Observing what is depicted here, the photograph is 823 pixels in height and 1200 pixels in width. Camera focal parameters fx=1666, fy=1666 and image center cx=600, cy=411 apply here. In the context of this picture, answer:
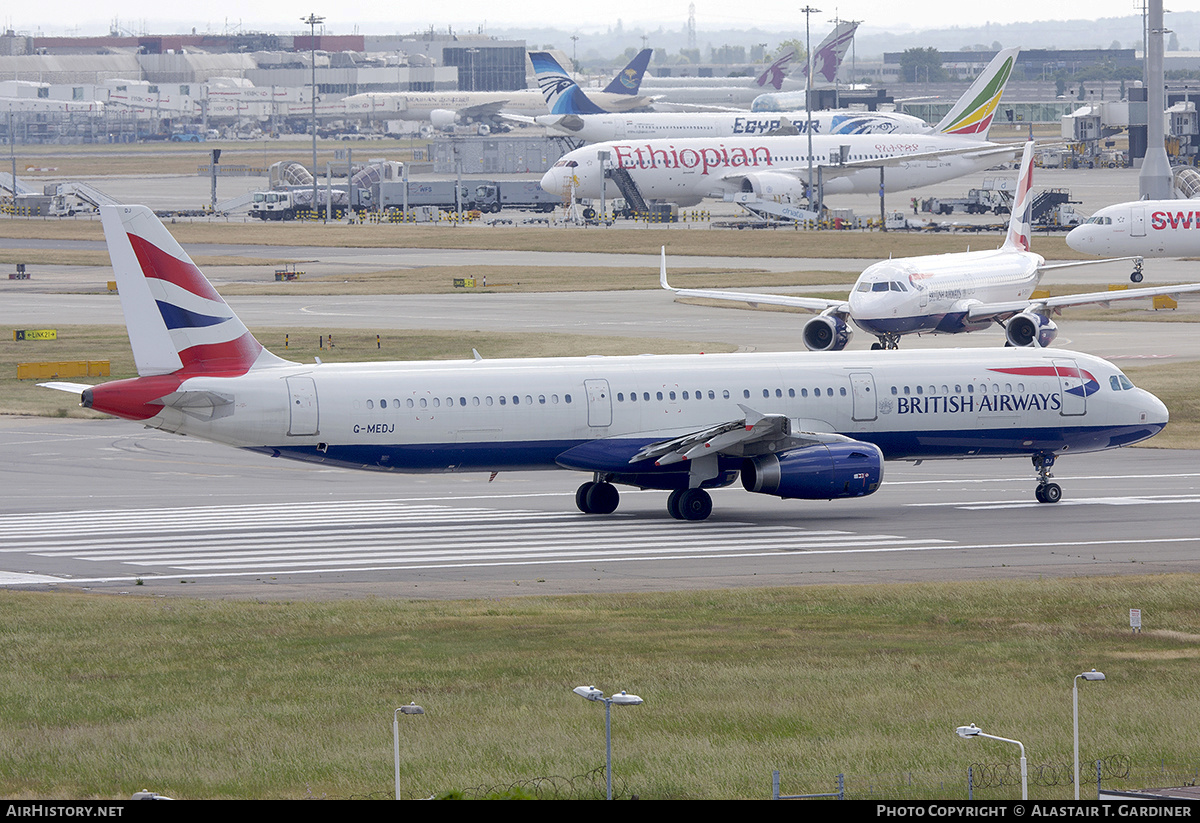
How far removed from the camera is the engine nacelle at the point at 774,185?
141 metres

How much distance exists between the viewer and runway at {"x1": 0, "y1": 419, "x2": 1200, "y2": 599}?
113 ft

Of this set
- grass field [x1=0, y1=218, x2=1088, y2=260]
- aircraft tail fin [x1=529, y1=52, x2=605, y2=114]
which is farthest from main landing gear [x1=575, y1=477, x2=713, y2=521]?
aircraft tail fin [x1=529, y1=52, x2=605, y2=114]

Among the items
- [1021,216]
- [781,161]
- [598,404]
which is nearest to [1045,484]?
[598,404]

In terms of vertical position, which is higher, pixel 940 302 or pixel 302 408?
pixel 940 302

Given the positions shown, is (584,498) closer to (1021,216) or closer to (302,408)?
(302,408)

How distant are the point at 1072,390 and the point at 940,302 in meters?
27.2

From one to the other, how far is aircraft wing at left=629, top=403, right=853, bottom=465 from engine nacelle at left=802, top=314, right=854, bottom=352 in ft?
92.7

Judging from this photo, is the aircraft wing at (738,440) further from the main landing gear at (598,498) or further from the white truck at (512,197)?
the white truck at (512,197)

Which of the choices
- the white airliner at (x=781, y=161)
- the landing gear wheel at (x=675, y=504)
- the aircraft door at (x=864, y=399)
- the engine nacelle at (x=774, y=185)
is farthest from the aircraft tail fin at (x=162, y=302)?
the white airliner at (x=781, y=161)

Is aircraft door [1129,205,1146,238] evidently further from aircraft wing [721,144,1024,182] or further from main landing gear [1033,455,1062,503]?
main landing gear [1033,455,1062,503]

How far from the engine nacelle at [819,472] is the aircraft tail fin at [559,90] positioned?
137m

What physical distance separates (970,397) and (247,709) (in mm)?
24217

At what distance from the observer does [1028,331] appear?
67.1m
